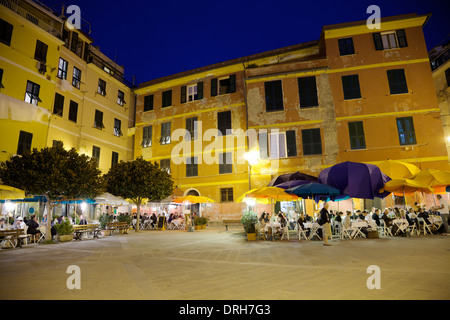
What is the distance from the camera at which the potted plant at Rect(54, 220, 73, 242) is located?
12.3m

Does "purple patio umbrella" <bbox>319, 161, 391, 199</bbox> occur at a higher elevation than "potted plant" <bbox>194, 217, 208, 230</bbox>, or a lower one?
higher

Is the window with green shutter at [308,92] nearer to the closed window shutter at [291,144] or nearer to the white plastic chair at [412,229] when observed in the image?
the closed window shutter at [291,144]

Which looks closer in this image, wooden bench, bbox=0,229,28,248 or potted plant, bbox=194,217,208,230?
wooden bench, bbox=0,229,28,248

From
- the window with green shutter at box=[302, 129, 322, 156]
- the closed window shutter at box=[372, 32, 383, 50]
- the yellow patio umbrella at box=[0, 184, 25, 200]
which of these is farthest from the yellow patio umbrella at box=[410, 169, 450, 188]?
the yellow patio umbrella at box=[0, 184, 25, 200]

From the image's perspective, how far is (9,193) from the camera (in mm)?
10508

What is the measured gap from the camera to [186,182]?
21.9m

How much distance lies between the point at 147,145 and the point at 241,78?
10136mm

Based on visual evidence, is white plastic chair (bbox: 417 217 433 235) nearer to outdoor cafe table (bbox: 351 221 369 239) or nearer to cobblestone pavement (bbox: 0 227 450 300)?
outdoor cafe table (bbox: 351 221 369 239)

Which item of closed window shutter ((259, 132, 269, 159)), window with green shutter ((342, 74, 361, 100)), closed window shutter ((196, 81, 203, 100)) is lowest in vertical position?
closed window shutter ((259, 132, 269, 159))

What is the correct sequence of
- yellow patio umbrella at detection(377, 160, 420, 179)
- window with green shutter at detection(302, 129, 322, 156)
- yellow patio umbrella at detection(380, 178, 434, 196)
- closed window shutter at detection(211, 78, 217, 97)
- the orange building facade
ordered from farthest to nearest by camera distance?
closed window shutter at detection(211, 78, 217, 97) → window with green shutter at detection(302, 129, 322, 156) → the orange building facade → yellow patio umbrella at detection(377, 160, 420, 179) → yellow patio umbrella at detection(380, 178, 434, 196)

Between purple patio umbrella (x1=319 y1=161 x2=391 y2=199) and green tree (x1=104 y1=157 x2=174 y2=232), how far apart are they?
10.8 meters
